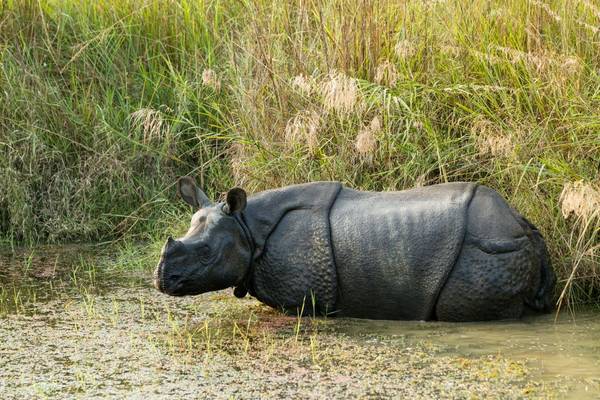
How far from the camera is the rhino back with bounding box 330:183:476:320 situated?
5.93 metres

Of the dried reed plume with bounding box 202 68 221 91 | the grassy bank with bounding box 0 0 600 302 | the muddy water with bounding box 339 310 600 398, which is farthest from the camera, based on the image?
the dried reed plume with bounding box 202 68 221 91

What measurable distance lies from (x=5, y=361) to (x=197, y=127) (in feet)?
10.7

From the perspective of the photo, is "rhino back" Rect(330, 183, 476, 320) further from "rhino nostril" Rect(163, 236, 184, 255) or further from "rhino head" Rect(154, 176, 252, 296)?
"rhino nostril" Rect(163, 236, 184, 255)

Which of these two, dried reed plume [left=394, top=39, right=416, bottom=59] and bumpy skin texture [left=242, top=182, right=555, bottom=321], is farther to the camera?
dried reed plume [left=394, top=39, right=416, bottom=59]

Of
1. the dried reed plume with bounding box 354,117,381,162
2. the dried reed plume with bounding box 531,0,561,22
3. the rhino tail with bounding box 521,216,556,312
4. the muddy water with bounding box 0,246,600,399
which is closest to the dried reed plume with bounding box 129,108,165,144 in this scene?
the muddy water with bounding box 0,246,600,399

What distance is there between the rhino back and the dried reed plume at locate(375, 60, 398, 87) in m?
0.92

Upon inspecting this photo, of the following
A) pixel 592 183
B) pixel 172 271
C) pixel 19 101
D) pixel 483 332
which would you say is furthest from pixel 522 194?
pixel 19 101

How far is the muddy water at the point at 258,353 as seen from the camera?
479 cm

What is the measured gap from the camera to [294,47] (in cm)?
766

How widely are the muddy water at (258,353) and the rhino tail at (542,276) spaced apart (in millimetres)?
80

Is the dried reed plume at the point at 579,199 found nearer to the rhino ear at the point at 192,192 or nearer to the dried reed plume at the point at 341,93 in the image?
the dried reed plume at the point at 341,93

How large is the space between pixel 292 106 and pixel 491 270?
2.20 m

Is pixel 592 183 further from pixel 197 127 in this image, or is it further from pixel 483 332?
pixel 197 127

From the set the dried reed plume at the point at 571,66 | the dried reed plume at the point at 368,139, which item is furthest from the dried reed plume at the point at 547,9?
the dried reed plume at the point at 368,139
